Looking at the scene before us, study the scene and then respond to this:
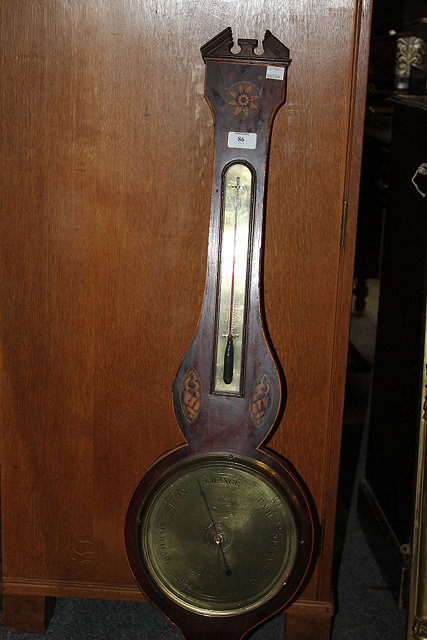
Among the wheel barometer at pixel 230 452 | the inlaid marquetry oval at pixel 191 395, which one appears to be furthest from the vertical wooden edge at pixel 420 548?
the inlaid marquetry oval at pixel 191 395

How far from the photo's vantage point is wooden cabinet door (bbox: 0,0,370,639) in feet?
6.39

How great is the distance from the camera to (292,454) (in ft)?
7.30

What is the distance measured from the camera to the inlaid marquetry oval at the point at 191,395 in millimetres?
1974

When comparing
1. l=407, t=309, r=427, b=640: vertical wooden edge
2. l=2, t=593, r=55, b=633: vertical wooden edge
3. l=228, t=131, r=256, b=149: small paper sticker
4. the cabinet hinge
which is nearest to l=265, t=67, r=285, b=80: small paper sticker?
l=228, t=131, r=256, b=149: small paper sticker

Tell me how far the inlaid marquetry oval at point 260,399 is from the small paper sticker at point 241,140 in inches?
18.9

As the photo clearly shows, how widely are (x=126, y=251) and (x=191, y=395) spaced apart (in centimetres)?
37

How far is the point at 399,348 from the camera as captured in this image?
260 centimetres

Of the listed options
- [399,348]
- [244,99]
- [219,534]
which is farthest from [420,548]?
[244,99]

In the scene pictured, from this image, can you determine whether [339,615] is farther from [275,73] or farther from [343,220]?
[275,73]

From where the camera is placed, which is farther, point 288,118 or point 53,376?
point 53,376

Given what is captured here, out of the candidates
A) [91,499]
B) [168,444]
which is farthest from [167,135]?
[91,499]

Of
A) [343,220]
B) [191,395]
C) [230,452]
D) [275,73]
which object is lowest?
[230,452]

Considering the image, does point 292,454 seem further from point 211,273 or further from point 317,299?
point 211,273

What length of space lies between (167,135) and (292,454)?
2.67ft
